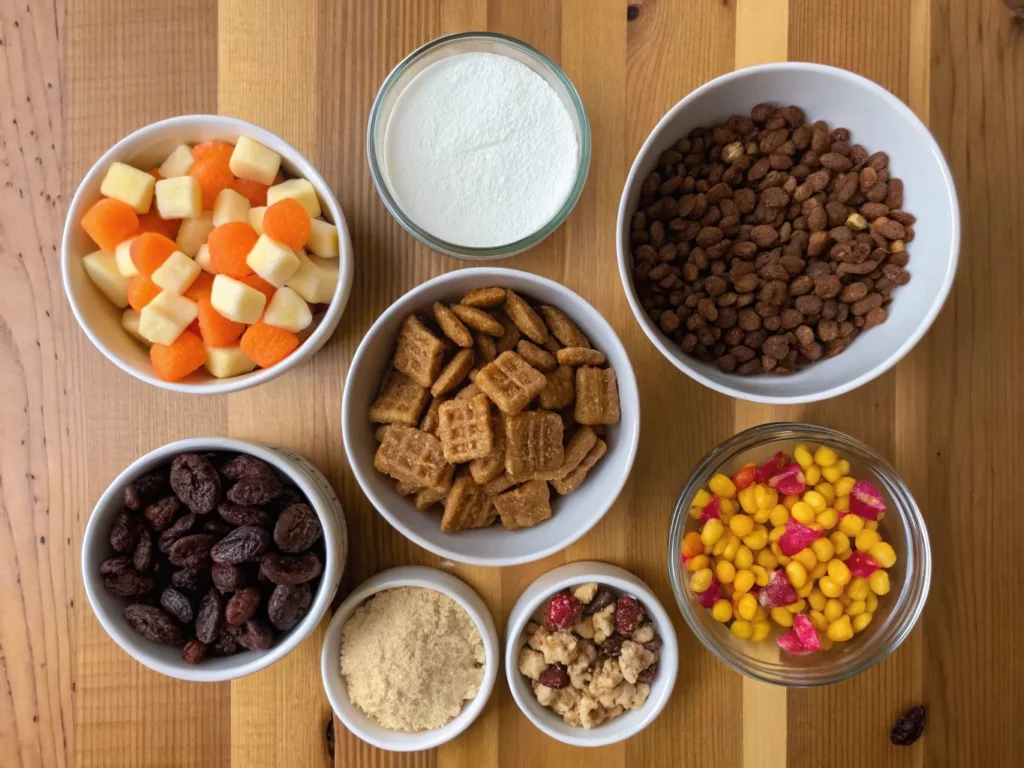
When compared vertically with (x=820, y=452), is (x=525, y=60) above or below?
above

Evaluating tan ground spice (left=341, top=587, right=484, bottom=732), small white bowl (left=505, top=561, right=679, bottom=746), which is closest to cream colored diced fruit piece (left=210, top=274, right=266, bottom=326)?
tan ground spice (left=341, top=587, right=484, bottom=732)

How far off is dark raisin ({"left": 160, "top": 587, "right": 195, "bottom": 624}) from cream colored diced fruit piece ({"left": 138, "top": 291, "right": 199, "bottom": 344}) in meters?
0.38

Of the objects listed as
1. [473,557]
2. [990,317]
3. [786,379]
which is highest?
[990,317]

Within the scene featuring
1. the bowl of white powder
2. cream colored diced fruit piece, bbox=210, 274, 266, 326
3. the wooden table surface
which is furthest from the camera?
the wooden table surface

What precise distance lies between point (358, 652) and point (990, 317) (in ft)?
4.01

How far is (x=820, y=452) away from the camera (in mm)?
1145

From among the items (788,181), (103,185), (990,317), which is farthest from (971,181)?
(103,185)

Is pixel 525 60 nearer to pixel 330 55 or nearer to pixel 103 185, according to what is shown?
pixel 330 55

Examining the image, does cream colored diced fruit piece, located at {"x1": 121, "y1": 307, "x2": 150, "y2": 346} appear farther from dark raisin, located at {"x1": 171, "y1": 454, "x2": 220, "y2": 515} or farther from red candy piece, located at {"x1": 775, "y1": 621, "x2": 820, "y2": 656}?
red candy piece, located at {"x1": 775, "y1": 621, "x2": 820, "y2": 656}

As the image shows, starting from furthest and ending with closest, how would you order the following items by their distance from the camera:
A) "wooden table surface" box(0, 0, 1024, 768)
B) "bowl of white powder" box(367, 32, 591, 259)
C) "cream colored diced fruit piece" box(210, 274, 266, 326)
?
1. "wooden table surface" box(0, 0, 1024, 768)
2. "bowl of white powder" box(367, 32, 591, 259)
3. "cream colored diced fruit piece" box(210, 274, 266, 326)

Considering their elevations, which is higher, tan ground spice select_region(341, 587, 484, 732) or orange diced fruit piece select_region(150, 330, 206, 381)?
orange diced fruit piece select_region(150, 330, 206, 381)

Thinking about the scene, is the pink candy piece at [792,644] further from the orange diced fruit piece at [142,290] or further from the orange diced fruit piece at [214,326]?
the orange diced fruit piece at [142,290]

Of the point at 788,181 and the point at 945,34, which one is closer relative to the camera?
the point at 788,181

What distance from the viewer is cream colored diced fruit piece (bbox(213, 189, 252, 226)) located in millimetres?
1053
